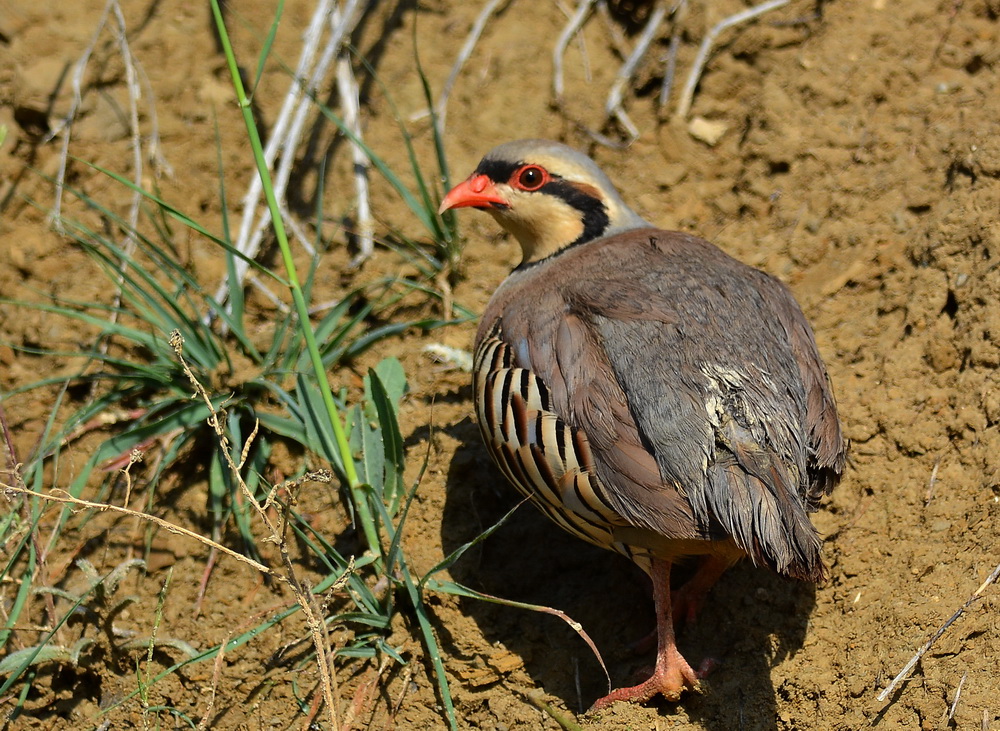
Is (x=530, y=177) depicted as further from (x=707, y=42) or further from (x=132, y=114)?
(x=132, y=114)

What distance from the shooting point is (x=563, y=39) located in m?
5.93

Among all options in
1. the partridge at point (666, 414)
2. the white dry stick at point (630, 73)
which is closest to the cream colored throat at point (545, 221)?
the partridge at point (666, 414)

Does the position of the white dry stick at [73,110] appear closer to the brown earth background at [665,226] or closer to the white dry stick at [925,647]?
the brown earth background at [665,226]

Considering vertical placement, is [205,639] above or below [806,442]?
below

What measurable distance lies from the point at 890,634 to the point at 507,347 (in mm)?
1692

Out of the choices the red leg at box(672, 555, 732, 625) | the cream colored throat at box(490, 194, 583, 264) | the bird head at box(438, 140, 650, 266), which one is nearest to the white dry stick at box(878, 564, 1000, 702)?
the red leg at box(672, 555, 732, 625)

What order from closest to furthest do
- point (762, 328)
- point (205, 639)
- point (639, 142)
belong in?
point (762, 328) → point (205, 639) → point (639, 142)

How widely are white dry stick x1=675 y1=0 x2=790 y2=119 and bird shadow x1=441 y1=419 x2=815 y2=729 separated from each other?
7.64ft

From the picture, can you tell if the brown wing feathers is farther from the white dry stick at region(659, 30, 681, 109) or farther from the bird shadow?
the white dry stick at region(659, 30, 681, 109)

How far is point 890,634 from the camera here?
3613mm

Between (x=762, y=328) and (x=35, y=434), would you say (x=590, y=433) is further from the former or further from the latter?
(x=35, y=434)

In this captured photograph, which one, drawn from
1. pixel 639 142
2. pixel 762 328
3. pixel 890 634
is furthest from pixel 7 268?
pixel 890 634

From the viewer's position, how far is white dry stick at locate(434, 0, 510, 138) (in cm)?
A: 586

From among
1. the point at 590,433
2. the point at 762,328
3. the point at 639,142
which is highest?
the point at 639,142
